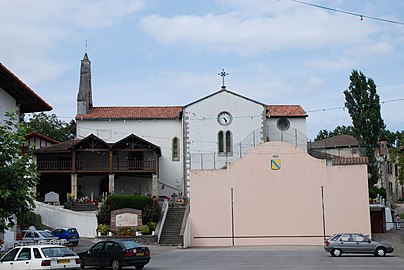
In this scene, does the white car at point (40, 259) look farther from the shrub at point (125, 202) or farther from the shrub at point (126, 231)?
the shrub at point (125, 202)

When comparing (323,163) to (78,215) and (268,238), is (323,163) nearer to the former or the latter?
(268,238)

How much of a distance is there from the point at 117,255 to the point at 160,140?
100ft

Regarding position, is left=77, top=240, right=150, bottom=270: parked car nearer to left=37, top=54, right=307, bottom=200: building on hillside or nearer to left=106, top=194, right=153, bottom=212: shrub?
left=106, top=194, right=153, bottom=212: shrub

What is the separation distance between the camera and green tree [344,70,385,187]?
163ft

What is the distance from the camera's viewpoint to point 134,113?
52.2 metres

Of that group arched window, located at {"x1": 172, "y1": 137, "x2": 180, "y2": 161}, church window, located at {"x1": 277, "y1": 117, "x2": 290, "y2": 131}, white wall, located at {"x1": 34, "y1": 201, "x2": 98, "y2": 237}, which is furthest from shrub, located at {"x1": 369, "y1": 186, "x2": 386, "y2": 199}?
white wall, located at {"x1": 34, "y1": 201, "x2": 98, "y2": 237}

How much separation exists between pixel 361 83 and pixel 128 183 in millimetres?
22802

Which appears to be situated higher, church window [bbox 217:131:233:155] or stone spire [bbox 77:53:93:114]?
stone spire [bbox 77:53:93:114]

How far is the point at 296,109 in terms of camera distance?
171 feet

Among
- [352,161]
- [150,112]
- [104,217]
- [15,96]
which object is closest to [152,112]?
[150,112]

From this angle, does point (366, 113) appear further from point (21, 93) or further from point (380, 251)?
point (21, 93)

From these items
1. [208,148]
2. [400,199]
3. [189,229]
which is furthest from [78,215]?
[400,199]

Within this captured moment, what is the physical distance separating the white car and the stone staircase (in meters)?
19.0

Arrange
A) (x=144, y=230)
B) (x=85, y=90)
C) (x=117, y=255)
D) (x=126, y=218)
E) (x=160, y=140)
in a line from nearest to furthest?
1. (x=117, y=255)
2. (x=144, y=230)
3. (x=126, y=218)
4. (x=160, y=140)
5. (x=85, y=90)
